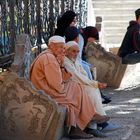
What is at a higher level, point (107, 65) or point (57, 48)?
point (57, 48)

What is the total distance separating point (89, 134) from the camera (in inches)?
246

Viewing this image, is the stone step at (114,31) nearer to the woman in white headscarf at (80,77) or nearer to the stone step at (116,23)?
the stone step at (116,23)

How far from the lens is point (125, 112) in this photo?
779cm

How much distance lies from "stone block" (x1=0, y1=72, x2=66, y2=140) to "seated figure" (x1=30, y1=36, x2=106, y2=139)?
251mm

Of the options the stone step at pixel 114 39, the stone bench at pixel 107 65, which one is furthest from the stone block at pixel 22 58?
the stone step at pixel 114 39

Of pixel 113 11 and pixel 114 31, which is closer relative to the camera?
pixel 114 31

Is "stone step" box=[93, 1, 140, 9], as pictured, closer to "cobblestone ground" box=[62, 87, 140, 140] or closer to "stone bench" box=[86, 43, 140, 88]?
"stone bench" box=[86, 43, 140, 88]

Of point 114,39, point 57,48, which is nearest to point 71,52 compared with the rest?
point 57,48

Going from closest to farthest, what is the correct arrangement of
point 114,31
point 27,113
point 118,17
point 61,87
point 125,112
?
point 27,113 → point 61,87 → point 125,112 → point 114,31 → point 118,17

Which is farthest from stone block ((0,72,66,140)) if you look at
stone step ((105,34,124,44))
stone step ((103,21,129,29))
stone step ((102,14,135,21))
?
stone step ((102,14,135,21))

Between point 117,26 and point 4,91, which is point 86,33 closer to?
point 4,91

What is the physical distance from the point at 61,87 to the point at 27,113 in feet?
1.77

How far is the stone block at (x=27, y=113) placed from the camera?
569cm

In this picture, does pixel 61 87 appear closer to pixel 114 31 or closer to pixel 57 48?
pixel 57 48
